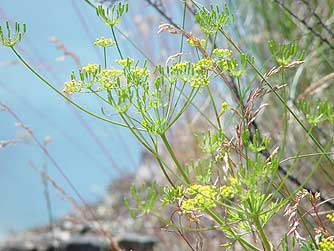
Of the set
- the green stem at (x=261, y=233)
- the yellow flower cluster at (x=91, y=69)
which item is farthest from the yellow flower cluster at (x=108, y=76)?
the green stem at (x=261, y=233)

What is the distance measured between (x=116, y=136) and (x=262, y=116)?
27.0 inches

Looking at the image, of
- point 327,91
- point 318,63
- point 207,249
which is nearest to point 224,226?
point 327,91

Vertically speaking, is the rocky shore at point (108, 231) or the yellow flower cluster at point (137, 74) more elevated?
the rocky shore at point (108, 231)

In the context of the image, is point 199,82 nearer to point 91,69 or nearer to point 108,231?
point 91,69

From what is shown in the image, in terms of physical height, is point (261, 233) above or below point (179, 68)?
below

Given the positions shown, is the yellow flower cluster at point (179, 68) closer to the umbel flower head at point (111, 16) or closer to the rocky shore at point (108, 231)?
the umbel flower head at point (111, 16)

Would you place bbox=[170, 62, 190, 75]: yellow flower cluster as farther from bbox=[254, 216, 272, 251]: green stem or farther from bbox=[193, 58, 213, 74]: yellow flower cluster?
bbox=[254, 216, 272, 251]: green stem

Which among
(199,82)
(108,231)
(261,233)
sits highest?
(108,231)

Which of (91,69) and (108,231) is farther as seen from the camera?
(108,231)

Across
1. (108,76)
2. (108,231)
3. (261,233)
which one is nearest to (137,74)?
(108,76)

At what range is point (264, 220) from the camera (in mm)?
746

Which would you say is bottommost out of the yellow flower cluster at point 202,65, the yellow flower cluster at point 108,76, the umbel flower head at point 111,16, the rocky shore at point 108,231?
the yellow flower cluster at point 202,65

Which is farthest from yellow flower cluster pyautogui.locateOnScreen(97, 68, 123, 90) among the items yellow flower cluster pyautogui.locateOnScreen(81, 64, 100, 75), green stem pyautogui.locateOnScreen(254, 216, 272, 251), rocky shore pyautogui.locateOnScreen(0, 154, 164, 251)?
rocky shore pyautogui.locateOnScreen(0, 154, 164, 251)

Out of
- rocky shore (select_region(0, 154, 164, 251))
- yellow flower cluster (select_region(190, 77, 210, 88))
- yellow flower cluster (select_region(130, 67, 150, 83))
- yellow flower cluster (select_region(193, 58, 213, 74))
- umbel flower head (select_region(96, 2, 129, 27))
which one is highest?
rocky shore (select_region(0, 154, 164, 251))
